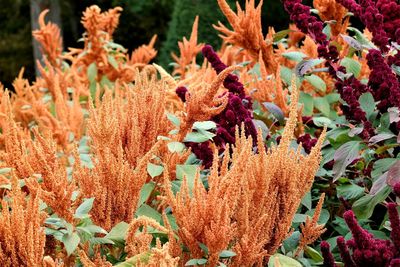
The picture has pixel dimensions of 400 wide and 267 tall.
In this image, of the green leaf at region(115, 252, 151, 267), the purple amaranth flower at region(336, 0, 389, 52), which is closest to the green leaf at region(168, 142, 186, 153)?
the green leaf at region(115, 252, 151, 267)

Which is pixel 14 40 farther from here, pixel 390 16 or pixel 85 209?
pixel 85 209

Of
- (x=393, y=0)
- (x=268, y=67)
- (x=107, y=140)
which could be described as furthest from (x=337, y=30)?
(x=107, y=140)

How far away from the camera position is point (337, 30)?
9.95 feet

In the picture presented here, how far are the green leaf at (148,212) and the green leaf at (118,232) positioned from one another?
261 mm

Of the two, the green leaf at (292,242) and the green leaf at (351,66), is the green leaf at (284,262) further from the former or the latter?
the green leaf at (351,66)

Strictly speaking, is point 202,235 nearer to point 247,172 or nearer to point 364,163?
point 247,172

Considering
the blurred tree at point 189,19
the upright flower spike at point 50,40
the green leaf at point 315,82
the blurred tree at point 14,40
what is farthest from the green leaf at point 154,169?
the blurred tree at point 14,40

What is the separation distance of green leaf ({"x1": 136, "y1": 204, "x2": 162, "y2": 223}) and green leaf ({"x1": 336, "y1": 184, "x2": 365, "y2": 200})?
1.80 ft

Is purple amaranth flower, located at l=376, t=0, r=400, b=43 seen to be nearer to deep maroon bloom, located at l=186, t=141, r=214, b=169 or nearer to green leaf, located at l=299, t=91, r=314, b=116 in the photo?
green leaf, located at l=299, t=91, r=314, b=116

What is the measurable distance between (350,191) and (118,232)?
2.54 feet

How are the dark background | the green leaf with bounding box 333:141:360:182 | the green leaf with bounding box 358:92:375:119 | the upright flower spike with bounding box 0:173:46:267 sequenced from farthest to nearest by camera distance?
the dark background → the green leaf with bounding box 358:92:375:119 → the green leaf with bounding box 333:141:360:182 → the upright flower spike with bounding box 0:173:46:267

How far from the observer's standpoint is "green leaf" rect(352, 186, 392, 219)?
6.29 feet

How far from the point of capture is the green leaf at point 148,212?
6.32ft

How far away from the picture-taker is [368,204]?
6.35ft
